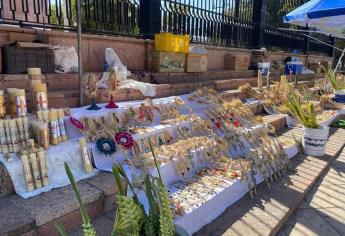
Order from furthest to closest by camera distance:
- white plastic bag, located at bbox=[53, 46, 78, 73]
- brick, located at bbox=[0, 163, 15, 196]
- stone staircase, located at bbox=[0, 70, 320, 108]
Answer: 1. white plastic bag, located at bbox=[53, 46, 78, 73]
2. stone staircase, located at bbox=[0, 70, 320, 108]
3. brick, located at bbox=[0, 163, 15, 196]

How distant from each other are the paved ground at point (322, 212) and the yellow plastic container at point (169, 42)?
282cm

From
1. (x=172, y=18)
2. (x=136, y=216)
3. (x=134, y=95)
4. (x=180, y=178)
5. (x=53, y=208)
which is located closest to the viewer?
(x=136, y=216)

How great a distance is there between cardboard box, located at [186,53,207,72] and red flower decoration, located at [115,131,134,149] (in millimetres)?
2659

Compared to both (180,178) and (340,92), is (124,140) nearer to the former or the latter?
(180,178)

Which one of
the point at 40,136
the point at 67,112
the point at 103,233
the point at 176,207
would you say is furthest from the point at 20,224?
the point at 67,112

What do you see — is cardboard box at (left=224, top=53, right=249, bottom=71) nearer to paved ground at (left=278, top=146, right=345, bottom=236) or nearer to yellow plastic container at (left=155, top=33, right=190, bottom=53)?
yellow plastic container at (left=155, top=33, right=190, bottom=53)

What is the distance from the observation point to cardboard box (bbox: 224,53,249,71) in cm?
673

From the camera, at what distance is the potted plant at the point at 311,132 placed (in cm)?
381

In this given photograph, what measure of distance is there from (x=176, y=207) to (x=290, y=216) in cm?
116

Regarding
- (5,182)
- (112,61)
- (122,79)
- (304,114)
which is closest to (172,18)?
(112,61)

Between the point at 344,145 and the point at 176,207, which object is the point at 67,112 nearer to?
the point at 176,207

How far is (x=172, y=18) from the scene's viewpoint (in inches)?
224

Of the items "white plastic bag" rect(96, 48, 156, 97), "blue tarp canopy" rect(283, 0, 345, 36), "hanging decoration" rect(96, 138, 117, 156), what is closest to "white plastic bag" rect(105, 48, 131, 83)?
"white plastic bag" rect(96, 48, 156, 97)

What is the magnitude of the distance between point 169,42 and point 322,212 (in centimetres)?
314
